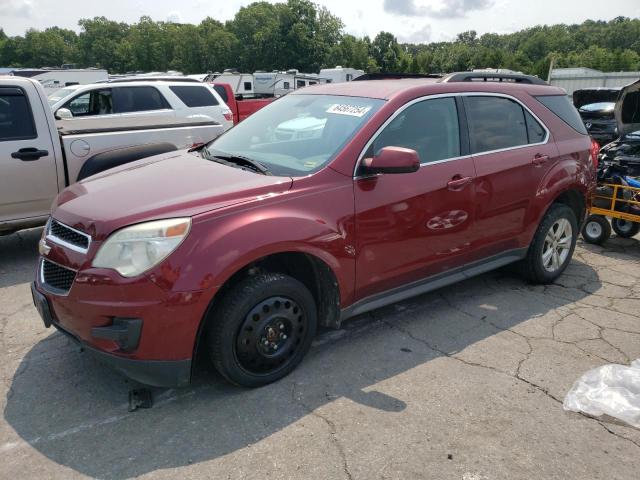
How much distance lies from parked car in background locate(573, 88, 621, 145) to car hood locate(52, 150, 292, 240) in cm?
1108

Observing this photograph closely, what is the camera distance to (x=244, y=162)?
344 cm

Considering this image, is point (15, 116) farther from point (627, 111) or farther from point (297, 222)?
point (627, 111)

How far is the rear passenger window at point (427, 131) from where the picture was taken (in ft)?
11.5

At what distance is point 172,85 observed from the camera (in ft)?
30.8

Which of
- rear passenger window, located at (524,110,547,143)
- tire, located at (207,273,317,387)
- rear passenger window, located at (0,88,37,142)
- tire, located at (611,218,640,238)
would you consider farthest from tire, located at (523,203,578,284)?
rear passenger window, located at (0,88,37,142)

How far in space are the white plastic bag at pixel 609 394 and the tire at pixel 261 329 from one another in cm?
163

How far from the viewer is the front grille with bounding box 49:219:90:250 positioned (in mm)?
2799

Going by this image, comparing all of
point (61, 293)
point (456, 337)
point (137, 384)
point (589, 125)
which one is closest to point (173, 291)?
point (61, 293)

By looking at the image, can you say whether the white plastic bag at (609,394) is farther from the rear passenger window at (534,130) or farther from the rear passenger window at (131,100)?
the rear passenger window at (131,100)

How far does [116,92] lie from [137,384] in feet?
23.4

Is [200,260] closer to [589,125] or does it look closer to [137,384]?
[137,384]

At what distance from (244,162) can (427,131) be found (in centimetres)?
134

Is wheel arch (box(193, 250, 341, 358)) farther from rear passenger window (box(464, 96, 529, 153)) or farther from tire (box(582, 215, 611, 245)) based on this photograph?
tire (box(582, 215, 611, 245))

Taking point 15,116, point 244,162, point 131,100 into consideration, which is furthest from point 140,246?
point 131,100
